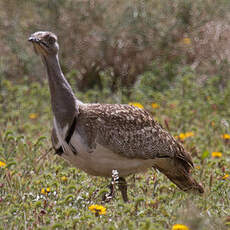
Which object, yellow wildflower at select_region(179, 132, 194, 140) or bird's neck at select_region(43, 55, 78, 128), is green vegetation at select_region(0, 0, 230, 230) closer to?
yellow wildflower at select_region(179, 132, 194, 140)

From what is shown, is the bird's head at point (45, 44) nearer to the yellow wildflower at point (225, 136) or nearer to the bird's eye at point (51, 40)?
the bird's eye at point (51, 40)

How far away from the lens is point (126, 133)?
4.50m

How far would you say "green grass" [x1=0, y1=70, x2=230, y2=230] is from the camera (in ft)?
12.2

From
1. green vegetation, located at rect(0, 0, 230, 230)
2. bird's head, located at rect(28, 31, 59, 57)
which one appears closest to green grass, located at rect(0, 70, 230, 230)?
green vegetation, located at rect(0, 0, 230, 230)

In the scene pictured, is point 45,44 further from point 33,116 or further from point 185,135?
point 33,116

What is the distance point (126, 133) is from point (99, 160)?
1.22ft

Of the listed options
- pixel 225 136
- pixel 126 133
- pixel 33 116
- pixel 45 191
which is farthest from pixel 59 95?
pixel 33 116

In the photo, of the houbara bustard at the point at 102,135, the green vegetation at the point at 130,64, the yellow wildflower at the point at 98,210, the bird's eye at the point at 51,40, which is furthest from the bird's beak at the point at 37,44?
the yellow wildflower at the point at 98,210

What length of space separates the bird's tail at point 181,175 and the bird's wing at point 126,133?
7 cm

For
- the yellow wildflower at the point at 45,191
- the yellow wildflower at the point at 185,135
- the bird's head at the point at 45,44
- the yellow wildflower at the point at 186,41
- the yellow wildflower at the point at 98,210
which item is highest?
the bird's head at the point at 45,44

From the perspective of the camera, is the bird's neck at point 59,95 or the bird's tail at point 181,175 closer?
the bird's neck at point 59,95

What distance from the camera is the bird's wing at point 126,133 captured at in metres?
4.32

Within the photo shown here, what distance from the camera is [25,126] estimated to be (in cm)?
634

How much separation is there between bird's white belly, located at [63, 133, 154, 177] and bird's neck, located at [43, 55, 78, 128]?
219 mm
